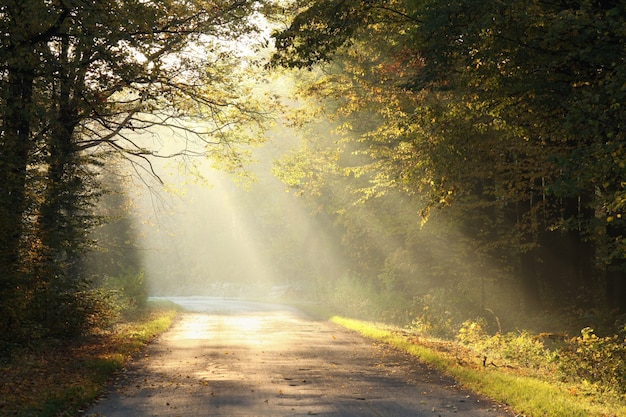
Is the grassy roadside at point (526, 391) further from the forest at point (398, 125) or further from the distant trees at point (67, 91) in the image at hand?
the distant trees at point (67, 91)

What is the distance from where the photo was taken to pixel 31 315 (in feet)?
55.8

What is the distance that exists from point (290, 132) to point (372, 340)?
1449 inches

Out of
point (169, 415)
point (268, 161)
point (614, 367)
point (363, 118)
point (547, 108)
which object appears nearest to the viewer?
point (169, 415)

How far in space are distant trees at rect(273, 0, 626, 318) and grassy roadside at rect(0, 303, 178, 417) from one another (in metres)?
8.04

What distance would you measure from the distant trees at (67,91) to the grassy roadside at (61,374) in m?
1.24

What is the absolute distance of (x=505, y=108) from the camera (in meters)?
15.6

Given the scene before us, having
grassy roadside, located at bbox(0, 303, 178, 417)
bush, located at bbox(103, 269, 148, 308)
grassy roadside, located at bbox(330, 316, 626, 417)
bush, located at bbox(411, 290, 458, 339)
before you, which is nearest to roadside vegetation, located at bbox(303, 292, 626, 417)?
grassy roadside, located at bbox(330, 316, 626, 417)

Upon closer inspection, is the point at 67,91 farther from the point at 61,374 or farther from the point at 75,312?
the point at 61,374

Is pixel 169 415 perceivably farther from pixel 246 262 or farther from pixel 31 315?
pixel 246 262

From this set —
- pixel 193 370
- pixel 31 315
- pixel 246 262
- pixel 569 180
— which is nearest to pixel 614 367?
pixel 569 180

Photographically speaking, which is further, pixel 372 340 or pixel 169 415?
pixel 372 340

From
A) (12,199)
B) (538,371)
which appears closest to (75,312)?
(12,199)

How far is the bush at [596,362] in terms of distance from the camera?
43.9ft

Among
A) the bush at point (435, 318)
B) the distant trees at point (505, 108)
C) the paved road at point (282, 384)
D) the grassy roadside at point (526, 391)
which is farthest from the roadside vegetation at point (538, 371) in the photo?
the bush at point (435, 318)
